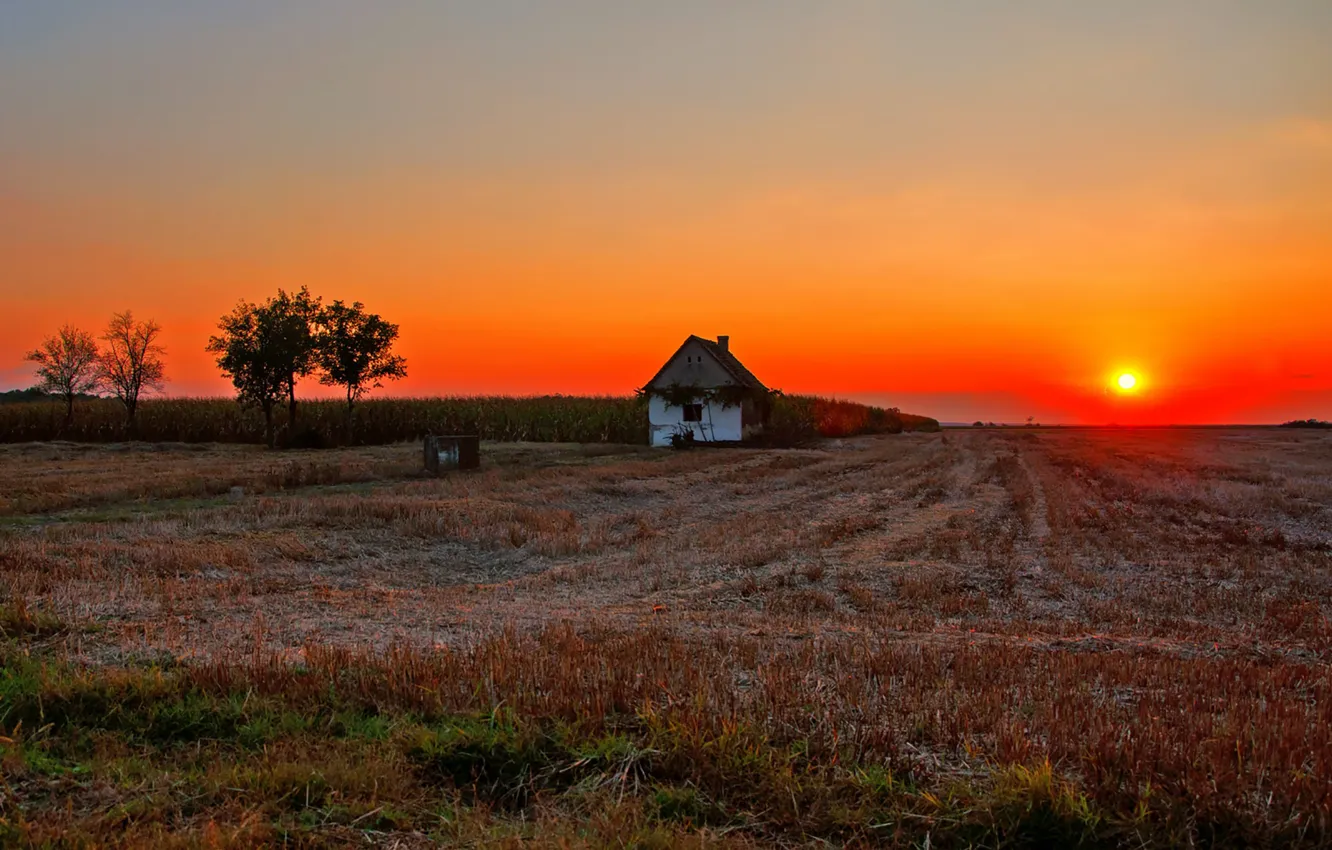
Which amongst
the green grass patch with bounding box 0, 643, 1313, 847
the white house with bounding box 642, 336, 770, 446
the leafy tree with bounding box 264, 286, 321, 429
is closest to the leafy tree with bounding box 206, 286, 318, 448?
the leafy tree with bounding box 264, 286, 321, 429

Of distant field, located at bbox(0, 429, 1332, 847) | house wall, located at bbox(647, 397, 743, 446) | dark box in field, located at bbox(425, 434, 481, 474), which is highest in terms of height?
house wall, located at bbox(647, 397, 743, 446)

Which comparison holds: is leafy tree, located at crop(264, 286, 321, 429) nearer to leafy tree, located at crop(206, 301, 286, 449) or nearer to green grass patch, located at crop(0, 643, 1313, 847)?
leafy tree, located at crop(206, 301, 286, 449)

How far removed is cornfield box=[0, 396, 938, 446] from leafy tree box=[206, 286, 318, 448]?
2.89m

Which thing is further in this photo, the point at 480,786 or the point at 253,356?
the point at 253,356

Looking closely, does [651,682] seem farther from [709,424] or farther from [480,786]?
[709,424]

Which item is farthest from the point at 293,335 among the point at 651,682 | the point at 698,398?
the point at 651,682

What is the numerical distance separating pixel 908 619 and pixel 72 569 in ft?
35.8

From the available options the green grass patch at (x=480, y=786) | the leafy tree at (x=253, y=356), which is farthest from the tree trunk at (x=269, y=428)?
the green grass patch at (x=480, y=786)

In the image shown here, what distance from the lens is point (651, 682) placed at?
647 cm

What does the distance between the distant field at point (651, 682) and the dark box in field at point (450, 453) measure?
1033 centimetres

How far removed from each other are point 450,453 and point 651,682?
77.7 ft

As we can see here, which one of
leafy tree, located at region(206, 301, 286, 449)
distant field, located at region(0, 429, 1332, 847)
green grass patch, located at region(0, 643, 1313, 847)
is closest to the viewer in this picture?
green grass patch, located at region(0, 643, 1313, 847)

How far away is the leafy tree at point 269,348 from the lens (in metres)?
46.2

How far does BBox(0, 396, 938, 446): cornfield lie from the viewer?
169 ft
